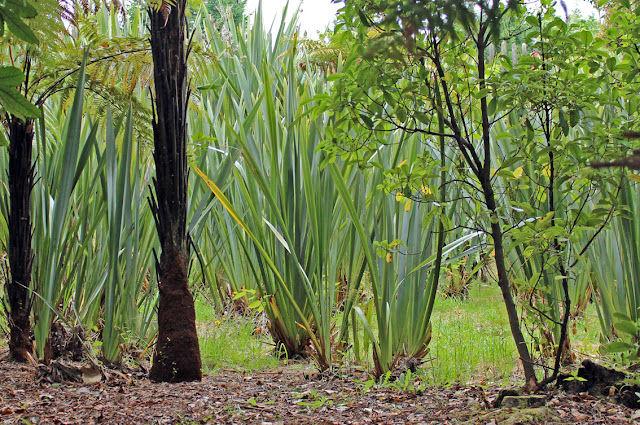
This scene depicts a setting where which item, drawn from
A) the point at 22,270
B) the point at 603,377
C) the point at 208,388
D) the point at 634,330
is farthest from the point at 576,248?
the point at 22,270

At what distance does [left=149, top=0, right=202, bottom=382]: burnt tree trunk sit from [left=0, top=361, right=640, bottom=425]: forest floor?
94mm

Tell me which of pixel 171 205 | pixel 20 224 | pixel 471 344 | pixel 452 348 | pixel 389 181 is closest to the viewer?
pixel 389 181

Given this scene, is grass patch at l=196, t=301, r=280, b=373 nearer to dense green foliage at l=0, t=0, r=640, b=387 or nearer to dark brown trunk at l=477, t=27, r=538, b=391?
dense green foliage at l=0, t=0, r=640, b=387

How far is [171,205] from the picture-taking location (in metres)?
1.57

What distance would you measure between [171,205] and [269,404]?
2.16ft

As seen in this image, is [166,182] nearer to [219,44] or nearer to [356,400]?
[356,400]

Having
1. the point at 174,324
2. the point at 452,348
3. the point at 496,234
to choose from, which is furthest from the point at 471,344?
the point at 174,324

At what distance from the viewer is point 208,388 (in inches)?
63.9

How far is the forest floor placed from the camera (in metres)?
1.25

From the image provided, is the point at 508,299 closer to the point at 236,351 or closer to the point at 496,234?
the point at 496,234

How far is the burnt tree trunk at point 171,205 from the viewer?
5.15ft

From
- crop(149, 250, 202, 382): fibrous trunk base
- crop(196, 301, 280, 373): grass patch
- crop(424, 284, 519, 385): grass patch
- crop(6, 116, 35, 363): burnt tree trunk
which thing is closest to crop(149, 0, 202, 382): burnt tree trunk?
crop(149, 250, 202, 382): fibrous trunk base

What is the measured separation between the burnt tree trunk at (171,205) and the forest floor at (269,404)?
0.31 ft

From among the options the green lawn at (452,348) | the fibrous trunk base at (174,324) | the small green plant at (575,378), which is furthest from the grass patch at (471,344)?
the fibrous trunk base at (174,324)
